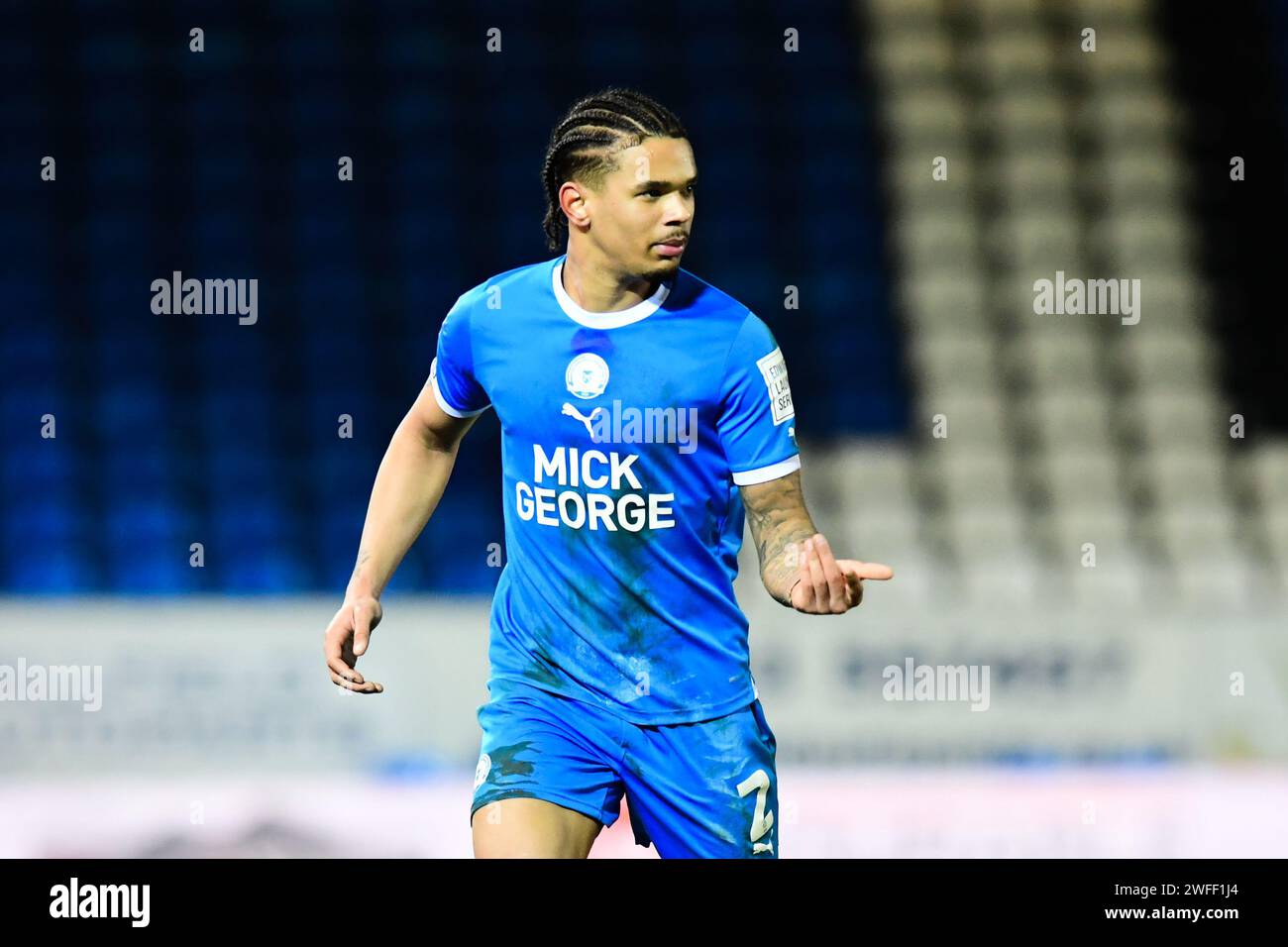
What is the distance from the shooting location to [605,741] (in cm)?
338

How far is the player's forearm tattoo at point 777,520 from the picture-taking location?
3289 mm

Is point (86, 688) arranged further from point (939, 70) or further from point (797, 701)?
point (939, 70)

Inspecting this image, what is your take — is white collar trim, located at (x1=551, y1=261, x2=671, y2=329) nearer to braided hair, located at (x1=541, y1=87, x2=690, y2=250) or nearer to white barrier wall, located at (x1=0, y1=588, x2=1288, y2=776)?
braided hair, located at (x1=541, y1=87, x2=690, y2=250)

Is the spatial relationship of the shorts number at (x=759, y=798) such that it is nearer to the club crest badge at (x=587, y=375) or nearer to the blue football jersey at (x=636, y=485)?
the blue football jersey at (x=636, y=485)

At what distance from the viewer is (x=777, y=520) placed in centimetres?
338

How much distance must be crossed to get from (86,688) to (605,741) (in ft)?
10.5

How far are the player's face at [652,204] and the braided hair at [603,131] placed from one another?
3 centimetres

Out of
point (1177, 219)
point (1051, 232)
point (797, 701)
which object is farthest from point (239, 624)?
point (1177, 219)

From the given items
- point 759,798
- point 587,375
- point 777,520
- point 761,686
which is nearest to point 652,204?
point 587,375

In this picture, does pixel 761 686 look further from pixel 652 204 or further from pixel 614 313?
pixel 652 204

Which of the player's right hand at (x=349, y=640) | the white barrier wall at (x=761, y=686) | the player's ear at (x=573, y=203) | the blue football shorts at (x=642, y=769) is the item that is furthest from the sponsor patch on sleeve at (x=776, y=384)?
the white barrier wall at (x=761, y=686)

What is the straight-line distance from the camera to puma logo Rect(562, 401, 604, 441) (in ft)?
11.1

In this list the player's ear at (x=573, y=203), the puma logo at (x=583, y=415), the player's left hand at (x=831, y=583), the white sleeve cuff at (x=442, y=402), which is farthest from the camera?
the white sleeve cuff at (x=442, y=402)

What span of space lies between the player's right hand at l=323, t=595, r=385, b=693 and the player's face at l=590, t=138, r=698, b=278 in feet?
2.82
